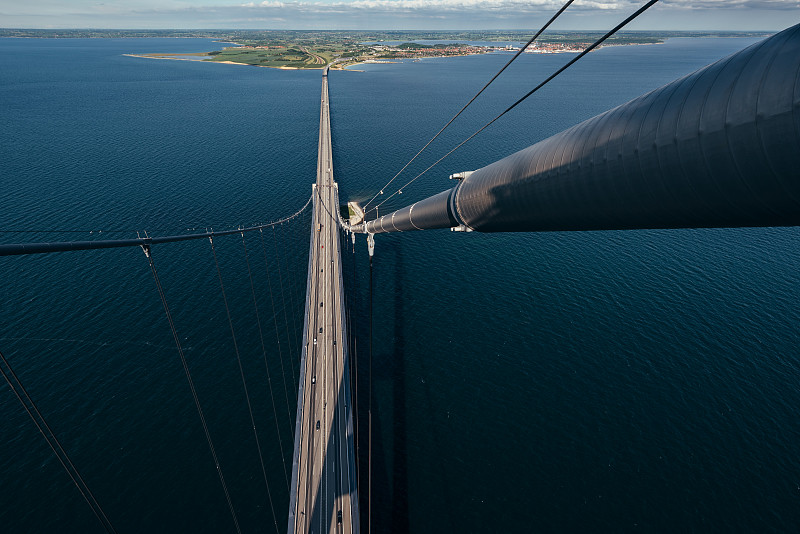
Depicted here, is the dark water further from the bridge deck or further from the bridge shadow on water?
the bridge deck

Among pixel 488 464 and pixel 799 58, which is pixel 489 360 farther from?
pixel 799 58

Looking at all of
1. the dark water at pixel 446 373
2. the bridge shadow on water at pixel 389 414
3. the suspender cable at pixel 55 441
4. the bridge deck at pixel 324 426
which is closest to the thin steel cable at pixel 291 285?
the dark water at pixel 446 373

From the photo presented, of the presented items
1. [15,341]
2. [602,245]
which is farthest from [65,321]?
[602,245]

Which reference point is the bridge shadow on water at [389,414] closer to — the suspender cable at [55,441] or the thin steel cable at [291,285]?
the thin steel cable at [291,285]

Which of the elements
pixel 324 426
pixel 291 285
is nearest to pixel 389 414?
pixel 324 426

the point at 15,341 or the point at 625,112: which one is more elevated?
the point at 625,112

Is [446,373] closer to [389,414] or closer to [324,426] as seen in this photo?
[389,414]

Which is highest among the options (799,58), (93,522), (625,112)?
(799,58)

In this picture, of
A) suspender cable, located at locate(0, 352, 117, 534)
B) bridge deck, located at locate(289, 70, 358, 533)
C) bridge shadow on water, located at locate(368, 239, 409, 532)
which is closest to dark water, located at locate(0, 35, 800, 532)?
bridge shadow on water, located at locate(368, 239, 409, 532)
